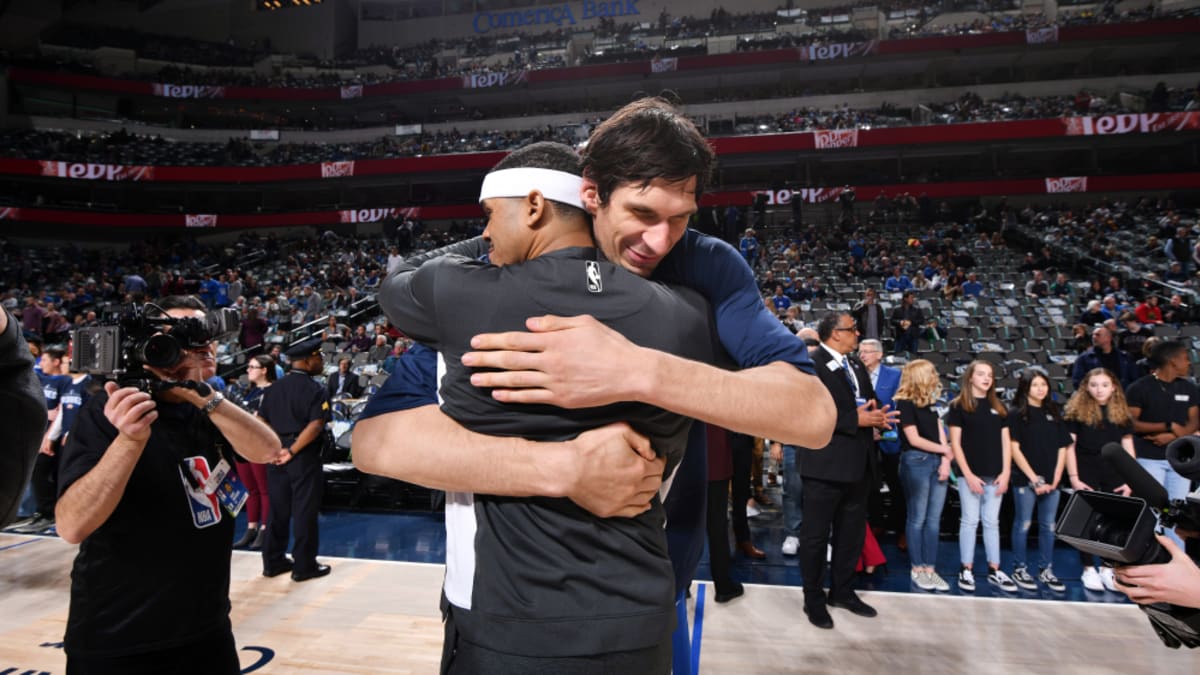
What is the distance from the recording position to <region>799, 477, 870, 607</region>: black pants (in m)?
4.20

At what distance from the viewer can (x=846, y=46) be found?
25734mm

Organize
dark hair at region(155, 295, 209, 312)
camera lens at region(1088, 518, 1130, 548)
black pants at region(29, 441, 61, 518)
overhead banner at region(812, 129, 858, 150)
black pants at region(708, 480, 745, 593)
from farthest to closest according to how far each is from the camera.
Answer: overhead banner at region(812, 129, 858, 150)
black pants at region(29, 441, 61, 518)
black pants at region(708, 480, 745, 593)
dark hair at region(155, 295, 209, 312)
camera lens at region(1088, 518, 1130, 548)

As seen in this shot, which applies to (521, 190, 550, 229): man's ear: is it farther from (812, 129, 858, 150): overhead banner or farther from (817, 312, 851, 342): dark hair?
(812, 129, 858, 150): overhead banner

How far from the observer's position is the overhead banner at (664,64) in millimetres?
27641

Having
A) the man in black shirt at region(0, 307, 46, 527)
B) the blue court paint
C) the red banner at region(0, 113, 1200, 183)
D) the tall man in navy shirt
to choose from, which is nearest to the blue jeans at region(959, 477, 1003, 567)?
the blue court paint

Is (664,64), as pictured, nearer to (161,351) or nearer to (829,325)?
(829,325)

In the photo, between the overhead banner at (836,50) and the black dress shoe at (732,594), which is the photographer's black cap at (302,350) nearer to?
the black dress shoe at (732,594)

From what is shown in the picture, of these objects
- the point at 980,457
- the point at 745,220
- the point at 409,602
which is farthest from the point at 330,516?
the point at 745,220

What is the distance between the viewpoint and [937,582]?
475cm

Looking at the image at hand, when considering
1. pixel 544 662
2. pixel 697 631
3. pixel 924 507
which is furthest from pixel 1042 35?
pixel 544 662

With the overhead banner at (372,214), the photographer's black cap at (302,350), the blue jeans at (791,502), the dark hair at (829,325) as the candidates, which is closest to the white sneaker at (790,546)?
the blue jeans at (791,502)

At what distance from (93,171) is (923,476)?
3058 cm

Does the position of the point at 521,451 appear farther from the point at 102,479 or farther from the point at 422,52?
the point at 422,52

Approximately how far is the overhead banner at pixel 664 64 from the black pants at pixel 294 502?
2609 centimetres
